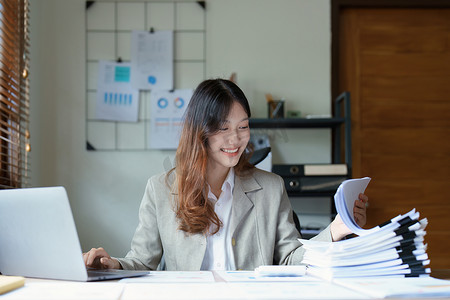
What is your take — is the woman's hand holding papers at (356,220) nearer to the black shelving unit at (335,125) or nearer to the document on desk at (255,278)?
the document on desk at (255,278)

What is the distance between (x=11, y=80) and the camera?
7.09ft

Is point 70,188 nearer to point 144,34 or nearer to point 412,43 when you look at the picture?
point 144,34

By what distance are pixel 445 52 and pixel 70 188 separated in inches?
90.5

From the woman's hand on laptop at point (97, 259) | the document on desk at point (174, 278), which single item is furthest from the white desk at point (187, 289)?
the woman's hand on laptop at point (97, 259)

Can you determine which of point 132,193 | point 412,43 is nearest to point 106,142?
point 132,193

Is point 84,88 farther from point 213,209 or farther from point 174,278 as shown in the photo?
point 174,278

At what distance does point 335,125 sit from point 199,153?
160cm

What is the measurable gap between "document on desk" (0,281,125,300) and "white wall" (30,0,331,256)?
2018 millimetres

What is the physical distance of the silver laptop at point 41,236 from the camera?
978 mm

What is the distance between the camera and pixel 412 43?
10.4 feet

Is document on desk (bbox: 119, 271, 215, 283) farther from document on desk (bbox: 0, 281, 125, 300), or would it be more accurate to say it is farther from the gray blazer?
the gray blazer

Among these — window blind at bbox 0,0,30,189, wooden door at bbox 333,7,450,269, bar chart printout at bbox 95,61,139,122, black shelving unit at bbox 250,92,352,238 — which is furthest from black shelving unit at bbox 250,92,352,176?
window blind at bbox 0,0,30,189

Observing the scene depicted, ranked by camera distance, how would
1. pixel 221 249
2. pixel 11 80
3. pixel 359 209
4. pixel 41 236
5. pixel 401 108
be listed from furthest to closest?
pixel 401 108
pixel 11 80
pixel 221 249
pixel 359 209
pixel 41 236

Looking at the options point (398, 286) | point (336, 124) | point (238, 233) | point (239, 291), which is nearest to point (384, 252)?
point (398, 286)
